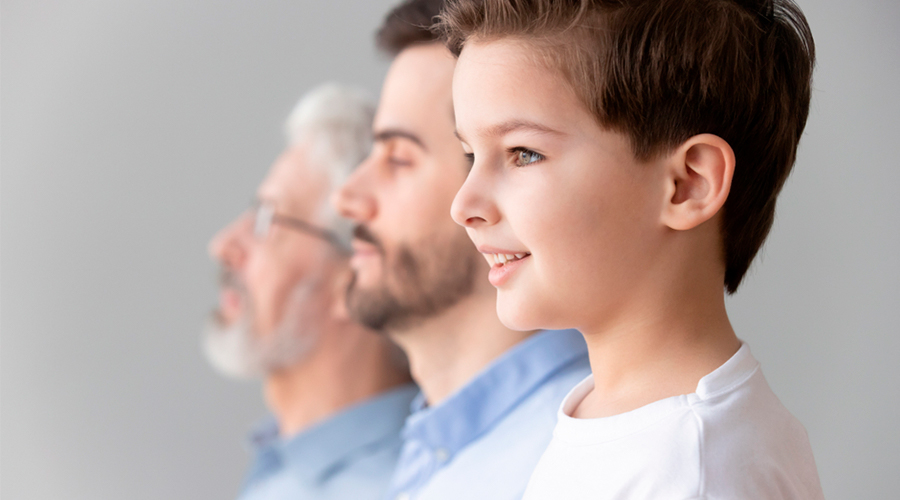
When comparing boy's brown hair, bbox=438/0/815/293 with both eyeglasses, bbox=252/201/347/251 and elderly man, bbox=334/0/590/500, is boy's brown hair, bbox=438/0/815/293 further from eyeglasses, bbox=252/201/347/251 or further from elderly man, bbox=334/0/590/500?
eyeglasses, bbox=252/201/347/251

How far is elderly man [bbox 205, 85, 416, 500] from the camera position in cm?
184

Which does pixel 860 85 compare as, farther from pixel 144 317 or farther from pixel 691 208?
pixel 144 317

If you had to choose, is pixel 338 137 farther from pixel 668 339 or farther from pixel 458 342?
pixel 668 339

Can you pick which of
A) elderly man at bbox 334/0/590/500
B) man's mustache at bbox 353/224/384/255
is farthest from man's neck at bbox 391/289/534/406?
man's mustache at bbox 353/224/384/255

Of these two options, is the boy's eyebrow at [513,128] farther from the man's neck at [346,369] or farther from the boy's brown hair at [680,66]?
the man's neck at [346,369]

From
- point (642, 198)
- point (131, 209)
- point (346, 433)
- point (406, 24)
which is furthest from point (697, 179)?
point (131, 209)

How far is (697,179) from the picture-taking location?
738 millimetres

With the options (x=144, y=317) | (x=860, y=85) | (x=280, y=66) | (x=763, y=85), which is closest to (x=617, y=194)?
(x=763, y=85)

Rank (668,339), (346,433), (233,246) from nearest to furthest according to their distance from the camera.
Result: (668,339)
(346,433)
(233,246)

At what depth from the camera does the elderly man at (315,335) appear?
184 centimetres

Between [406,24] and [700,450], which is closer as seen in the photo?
[700,450]

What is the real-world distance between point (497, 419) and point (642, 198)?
700mm

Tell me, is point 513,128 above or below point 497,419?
above

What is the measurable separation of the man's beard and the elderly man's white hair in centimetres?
45
